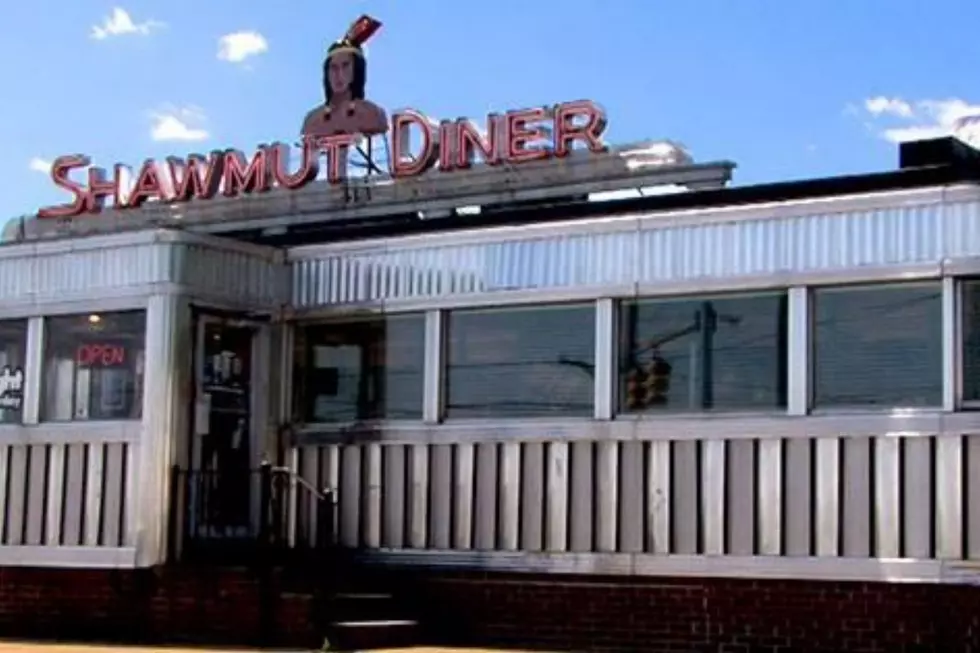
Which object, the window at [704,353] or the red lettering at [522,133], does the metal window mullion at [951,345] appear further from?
the red lettering at [522,133]

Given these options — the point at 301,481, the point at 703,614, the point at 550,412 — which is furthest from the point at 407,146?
the point at 703,614

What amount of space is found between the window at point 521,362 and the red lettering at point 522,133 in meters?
8.06

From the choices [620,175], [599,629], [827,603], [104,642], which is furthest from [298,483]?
[620,175]

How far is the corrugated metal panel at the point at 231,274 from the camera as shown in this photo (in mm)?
16438

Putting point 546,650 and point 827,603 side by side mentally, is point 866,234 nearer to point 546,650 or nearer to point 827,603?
point 827,603

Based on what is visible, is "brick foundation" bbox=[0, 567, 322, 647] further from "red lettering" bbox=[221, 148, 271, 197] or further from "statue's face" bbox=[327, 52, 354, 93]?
"statue's face" bbox=[327, 52, 354, 93]

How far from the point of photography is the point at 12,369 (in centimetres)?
1741

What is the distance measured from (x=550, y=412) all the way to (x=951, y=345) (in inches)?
141

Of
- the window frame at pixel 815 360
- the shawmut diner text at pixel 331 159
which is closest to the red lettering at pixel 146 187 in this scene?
the shawmut diner text at pixel 331 159

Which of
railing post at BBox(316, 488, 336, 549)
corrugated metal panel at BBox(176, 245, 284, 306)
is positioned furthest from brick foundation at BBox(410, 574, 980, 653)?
corrugated metal panel at BBox(176, 245, 284, 306)

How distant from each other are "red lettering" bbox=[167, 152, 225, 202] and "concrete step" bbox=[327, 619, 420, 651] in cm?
1230

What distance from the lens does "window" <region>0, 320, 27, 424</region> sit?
17312 mm

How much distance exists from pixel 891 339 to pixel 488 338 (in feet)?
12.2

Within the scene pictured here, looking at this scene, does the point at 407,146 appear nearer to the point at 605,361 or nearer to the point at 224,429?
the point at 224,429
